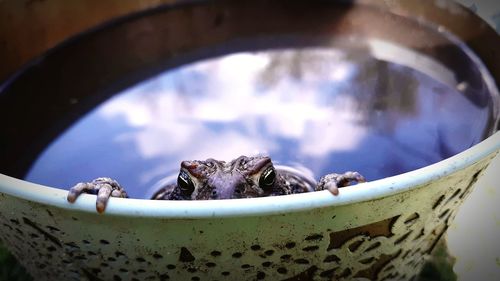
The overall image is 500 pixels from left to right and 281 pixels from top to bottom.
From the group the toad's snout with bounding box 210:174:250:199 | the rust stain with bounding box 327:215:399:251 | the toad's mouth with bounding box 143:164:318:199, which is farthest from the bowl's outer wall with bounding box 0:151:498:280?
the toad's mouth with bounding box 143:164:318:199

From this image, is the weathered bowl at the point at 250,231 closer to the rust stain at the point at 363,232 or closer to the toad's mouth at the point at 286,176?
the rust stain at the point at 363,232

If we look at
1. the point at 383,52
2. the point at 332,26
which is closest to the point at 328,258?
the point at 383,52

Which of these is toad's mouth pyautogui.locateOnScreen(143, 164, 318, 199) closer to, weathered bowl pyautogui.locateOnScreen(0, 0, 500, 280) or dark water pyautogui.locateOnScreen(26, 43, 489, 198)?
dark water pyautogui.locateOnScreen(26, 43, 489, 198)

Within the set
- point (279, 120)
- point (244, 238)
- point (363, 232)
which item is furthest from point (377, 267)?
point (279, 120)

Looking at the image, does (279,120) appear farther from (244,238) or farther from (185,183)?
(244,238)

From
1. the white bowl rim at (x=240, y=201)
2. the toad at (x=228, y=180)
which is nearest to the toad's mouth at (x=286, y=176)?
the toad at (x=228, y=180)

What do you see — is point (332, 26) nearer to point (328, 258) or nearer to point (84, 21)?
point (84, 21)
